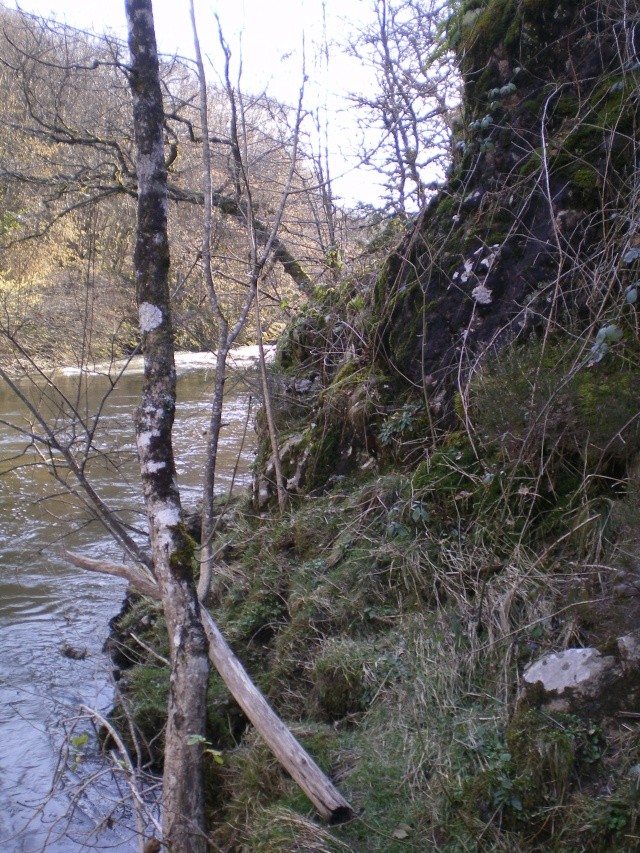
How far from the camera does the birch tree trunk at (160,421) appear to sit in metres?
3.59

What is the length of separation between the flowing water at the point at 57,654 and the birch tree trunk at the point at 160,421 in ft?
1.13

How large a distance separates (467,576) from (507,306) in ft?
5.75

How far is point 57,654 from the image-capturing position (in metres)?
6.03

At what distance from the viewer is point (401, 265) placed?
5.33m

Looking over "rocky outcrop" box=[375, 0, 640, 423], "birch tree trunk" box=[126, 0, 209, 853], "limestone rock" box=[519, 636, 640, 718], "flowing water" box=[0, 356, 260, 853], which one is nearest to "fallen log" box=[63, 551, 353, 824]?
"birch tree trunk" box=[126, 0, 209, 853]

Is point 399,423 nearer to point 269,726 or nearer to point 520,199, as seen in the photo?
point 520,199

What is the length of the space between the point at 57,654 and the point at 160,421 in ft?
10.7

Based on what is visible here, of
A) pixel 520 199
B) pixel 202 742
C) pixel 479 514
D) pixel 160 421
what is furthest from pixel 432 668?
pixel 520 199

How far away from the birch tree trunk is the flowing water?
0.34 meters

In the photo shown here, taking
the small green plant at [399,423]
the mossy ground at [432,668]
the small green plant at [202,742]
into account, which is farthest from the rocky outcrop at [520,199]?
the small green plant at [202,742]

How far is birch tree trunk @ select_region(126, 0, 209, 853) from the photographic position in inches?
141

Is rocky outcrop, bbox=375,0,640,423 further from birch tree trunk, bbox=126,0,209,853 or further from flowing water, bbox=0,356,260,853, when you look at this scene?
flowing water, bbox=0,356,260,853

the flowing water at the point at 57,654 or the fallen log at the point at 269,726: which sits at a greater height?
the fallen log at the point at 269,726

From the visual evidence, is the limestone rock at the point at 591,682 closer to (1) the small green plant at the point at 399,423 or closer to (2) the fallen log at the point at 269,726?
(2) the fallen log at the point at 269,726
